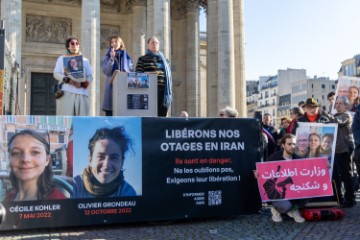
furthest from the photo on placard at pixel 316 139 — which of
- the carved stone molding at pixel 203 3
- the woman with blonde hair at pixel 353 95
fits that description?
the carved stone molding at pixel 203 3

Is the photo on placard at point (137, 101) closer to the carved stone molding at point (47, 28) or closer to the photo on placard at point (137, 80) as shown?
the photo on placard at point (137, 80)

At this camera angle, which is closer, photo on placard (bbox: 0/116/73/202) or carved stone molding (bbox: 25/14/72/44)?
photo on placard (bbox: 0/116/73/202)

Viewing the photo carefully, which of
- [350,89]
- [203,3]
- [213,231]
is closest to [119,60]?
[213,231]

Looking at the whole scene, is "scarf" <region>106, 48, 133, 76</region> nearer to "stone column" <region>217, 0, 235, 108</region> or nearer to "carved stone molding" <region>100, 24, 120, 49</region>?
"stone column" <region>217, 0, 235, 108</region>

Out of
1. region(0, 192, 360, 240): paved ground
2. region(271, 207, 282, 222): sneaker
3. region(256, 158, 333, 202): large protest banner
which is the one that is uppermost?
region(256, 158, 333, 202): large protest banner

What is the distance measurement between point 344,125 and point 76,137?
5239 millimetres

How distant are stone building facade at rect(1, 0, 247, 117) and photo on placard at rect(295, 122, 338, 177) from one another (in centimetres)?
1565

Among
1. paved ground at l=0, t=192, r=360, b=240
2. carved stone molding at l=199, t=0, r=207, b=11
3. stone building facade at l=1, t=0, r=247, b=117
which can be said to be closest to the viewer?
paved ground at l=0, t=192, r=360, b=240

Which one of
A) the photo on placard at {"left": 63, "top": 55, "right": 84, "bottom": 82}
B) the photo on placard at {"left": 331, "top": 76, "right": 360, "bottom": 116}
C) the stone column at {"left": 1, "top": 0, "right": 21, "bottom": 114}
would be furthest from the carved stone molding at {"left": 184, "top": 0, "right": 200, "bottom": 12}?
the photo on placard at {"left": 63, "top": 55, "right": 84, "bottom": 82}

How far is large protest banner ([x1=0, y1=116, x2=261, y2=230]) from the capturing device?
23.5 ft

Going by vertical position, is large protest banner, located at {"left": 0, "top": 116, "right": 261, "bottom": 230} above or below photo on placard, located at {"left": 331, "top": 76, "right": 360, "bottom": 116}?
below

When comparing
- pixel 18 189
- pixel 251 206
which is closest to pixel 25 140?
pixel 18 189

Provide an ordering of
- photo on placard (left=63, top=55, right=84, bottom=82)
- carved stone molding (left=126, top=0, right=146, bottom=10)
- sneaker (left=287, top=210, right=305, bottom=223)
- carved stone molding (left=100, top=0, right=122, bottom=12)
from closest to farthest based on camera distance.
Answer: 1. sneaker (left=287, top=210, right=305, bottom=223)
2. photo on placard (left=63, top=55, right=84, bottom=82)
3. carved stone molding (left=126, top=0, right=146, bottom=10)
4. carved stone molding (left=100, top=0, right=122, bottom=12)

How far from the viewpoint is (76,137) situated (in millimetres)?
7395
